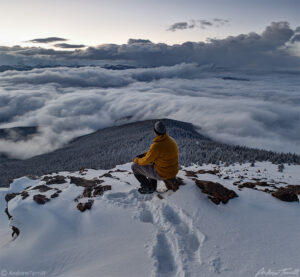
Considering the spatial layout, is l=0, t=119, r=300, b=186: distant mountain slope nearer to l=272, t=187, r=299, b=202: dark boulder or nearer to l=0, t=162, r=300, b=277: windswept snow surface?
l=272, t=187, r=299, b=202: dark boulder

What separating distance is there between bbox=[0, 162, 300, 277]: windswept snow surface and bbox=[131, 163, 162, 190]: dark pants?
657 mm

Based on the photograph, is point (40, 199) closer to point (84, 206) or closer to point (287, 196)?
point (84, 206)

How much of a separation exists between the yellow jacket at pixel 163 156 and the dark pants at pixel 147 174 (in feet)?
0.77

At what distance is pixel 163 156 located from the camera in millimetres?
7691

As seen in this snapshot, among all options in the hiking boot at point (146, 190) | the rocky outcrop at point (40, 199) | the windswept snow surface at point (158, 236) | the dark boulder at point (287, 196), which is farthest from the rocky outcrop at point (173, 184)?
the rocky outcrop at point (40, 199)

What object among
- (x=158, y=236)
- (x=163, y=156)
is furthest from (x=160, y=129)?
(x=158, y=236)

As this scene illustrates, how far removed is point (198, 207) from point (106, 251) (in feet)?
11.1

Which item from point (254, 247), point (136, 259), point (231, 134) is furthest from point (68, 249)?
point (231, 134)

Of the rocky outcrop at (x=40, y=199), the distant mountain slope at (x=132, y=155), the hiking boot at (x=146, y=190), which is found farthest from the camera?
the distant mountain slope at (x=132, y=155)

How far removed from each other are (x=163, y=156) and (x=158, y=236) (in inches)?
113

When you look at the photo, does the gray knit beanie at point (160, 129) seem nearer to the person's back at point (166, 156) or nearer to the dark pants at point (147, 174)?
the person's back at point (166, 156)

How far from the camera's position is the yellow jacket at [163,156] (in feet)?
24.4

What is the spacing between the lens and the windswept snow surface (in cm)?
478

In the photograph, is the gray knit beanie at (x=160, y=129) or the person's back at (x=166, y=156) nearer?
the gray knit beanie at (x=160, y=129)
